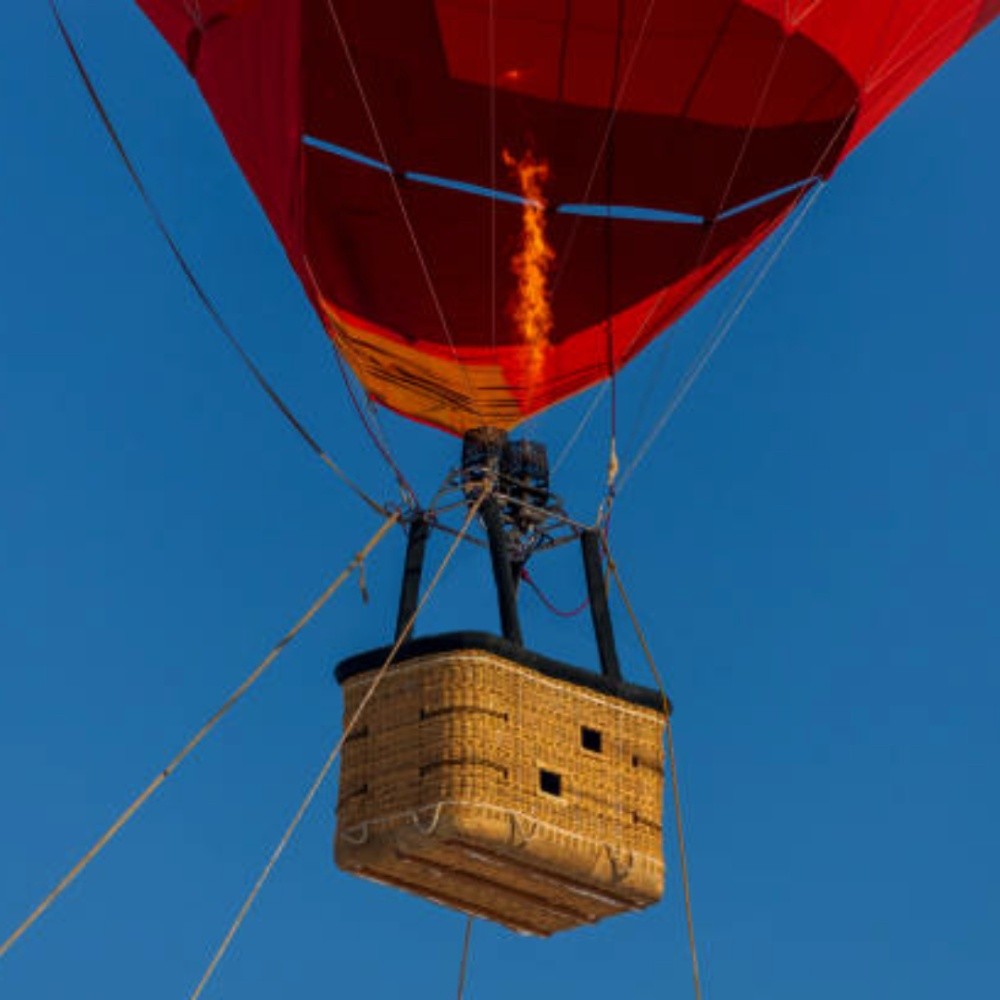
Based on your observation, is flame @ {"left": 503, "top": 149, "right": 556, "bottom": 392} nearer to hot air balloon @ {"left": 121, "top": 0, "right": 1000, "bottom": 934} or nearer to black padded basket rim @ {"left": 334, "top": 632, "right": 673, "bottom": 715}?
hot air balloon @ {"left": 121, "top": 0, "right": 1000, "bottom": 934}

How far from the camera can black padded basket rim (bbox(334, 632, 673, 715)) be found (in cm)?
1452

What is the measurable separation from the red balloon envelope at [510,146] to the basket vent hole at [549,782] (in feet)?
8.26

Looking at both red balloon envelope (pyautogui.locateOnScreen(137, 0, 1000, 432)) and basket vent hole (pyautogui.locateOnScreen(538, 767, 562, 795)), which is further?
red balloon envelope (pyautogui.locateOnScreen(137, 0, 1000, 432))

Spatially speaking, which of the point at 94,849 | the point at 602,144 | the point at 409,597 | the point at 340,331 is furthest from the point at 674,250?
the point at 94,849

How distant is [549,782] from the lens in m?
14.6

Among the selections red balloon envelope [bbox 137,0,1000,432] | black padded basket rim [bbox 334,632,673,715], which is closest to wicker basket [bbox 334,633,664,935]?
black padded basket rim [bbox 334,632,673,715]

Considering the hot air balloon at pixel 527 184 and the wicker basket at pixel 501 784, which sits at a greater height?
the hot air balloon at pixel 527 184

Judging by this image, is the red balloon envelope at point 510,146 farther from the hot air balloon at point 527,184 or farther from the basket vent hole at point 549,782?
the basket vent hole at point 549,782

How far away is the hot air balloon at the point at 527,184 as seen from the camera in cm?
1515

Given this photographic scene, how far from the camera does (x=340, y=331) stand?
1650 cm

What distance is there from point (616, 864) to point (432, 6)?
15.3ft

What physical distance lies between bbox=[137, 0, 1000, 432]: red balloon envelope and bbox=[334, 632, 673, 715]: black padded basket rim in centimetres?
196

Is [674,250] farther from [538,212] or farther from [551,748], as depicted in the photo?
[551,748]

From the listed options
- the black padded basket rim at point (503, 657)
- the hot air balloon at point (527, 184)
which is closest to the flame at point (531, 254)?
the hot air balloon at point (527, 184)
